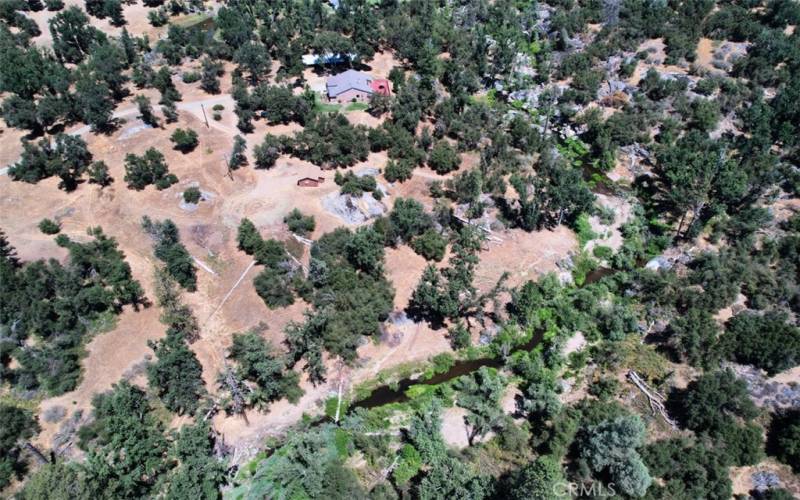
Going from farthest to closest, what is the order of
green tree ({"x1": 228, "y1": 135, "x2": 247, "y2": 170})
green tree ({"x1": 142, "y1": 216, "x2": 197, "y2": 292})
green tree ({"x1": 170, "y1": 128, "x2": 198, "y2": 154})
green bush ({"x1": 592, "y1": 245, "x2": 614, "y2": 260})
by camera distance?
green tree ({"x1": 170, "y1": 128, "x2": 198, "y2": 154}) → green tree ({"x1": 228, "y1": 135, "x2": 247, "y2": 170}) → green bush ({"x1": 592, "y1": 245, "x2": 614, "y2": 260}) → green tree ({"x1": 142, "y1": 216, "x2": 197, "y2": 292})

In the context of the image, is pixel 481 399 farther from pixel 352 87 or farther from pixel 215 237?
pixel 352 87

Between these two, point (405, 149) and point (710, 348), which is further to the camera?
point (405, 149)

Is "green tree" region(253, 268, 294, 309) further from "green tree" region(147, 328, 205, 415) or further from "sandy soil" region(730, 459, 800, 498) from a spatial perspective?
"sandy soil" region(730, 459, 800, 498)

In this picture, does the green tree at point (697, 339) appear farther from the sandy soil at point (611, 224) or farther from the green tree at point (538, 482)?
the green tree at point (538, 482)

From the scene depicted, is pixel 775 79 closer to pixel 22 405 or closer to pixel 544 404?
pixel 544 404

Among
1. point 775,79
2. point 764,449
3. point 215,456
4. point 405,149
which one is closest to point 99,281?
point 215,456

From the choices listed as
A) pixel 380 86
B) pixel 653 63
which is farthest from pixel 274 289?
pixel 653 63

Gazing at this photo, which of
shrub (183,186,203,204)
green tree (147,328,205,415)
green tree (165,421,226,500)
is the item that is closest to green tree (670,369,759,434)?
green tree (165,421,226,500)

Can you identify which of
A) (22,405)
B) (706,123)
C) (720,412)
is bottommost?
(22,405)

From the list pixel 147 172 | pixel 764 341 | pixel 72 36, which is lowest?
pixel 72 36

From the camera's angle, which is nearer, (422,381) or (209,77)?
(422,381)

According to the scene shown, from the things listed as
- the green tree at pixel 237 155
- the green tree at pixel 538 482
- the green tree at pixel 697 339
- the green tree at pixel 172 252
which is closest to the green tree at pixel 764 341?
the green tree at pixel 697 339
